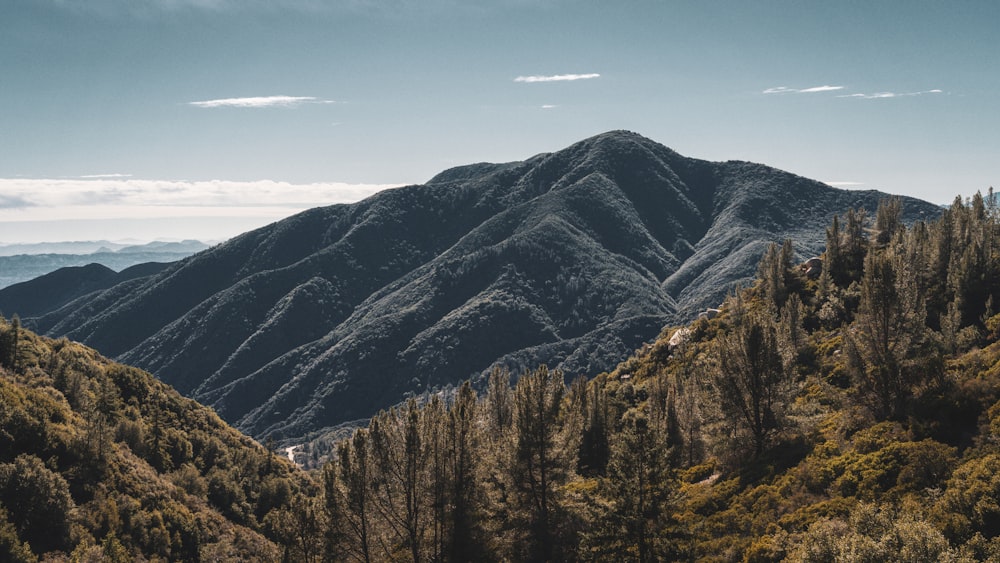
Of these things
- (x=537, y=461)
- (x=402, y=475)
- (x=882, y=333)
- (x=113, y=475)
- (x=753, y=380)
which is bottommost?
(x=113, y=475)

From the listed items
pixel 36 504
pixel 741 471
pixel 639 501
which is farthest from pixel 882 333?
pixel 36 504

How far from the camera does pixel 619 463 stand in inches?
1239

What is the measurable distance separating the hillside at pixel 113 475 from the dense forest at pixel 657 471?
28cm

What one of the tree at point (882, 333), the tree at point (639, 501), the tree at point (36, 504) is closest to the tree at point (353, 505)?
the tree at point (639, 501)

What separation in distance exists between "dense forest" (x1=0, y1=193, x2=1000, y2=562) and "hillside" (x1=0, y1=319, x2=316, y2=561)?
0.28 meters

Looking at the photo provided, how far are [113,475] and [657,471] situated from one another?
221ft

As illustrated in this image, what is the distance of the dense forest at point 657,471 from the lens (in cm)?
2770

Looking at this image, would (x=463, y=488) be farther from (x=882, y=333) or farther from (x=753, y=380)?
(x=882, y=333)

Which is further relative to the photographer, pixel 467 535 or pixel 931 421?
Answer: pixel 467 535

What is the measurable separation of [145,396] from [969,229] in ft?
495

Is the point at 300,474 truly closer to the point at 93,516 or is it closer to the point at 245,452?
the point at 245,452

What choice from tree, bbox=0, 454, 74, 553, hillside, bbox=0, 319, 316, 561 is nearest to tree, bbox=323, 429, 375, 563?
hillside, bbox=0, 319, 316, 561

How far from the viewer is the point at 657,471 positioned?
2988 centimetres

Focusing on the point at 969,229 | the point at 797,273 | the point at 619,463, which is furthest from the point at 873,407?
the point at 797,273
